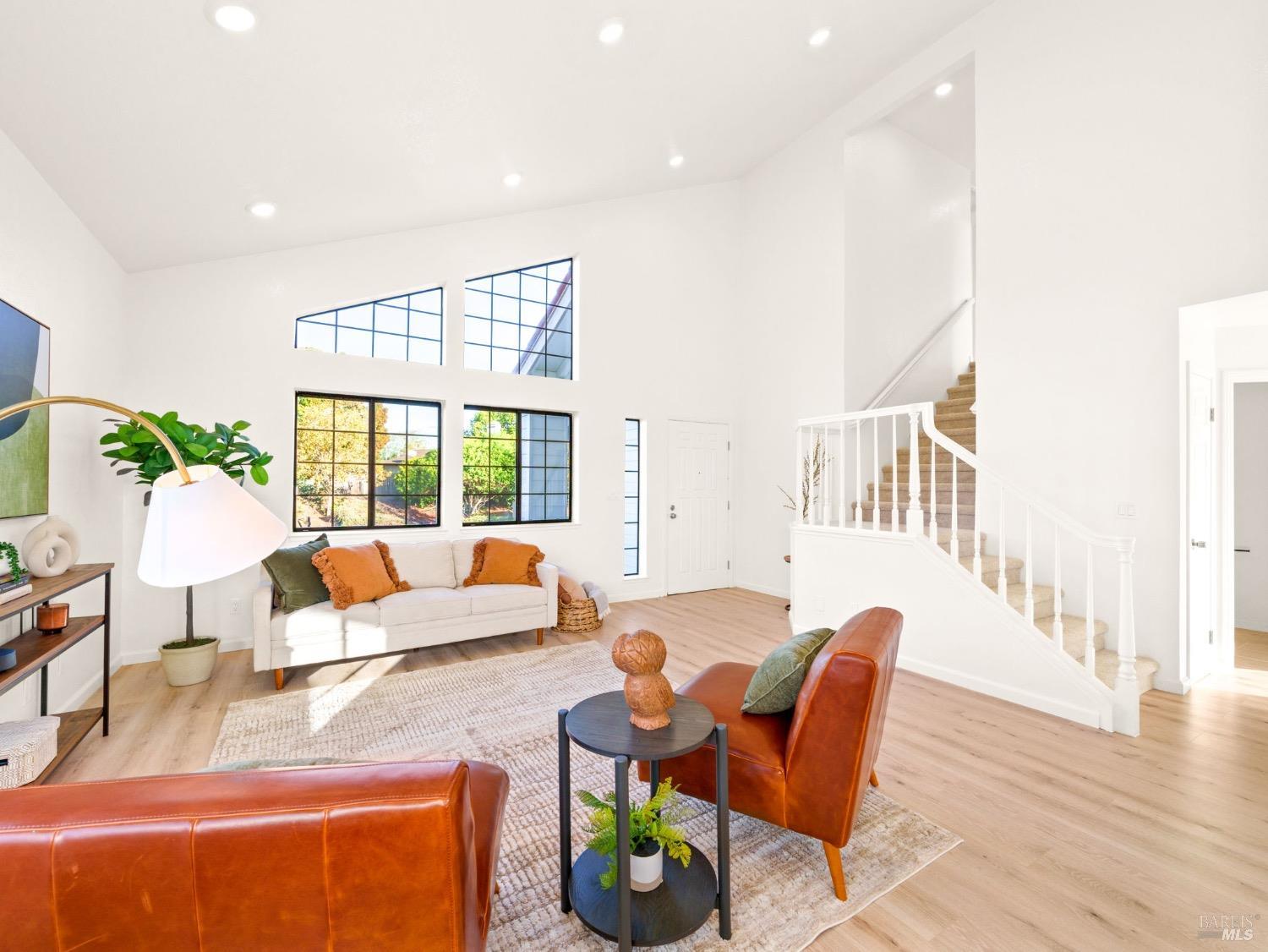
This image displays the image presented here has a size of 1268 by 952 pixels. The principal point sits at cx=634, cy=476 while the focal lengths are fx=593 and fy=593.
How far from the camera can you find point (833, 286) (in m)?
5.92

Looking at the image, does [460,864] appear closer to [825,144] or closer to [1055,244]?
[1055,244]

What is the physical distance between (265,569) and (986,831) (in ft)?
13.9

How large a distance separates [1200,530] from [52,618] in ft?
20.6

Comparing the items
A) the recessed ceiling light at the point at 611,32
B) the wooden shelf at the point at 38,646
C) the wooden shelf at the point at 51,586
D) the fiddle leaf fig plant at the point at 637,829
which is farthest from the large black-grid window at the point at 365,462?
the fiddle leaf fig plant at the point at 637,829

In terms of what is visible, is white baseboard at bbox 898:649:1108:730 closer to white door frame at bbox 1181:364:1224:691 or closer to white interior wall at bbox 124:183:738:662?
white door frame at bbox 1181:364:1224:691

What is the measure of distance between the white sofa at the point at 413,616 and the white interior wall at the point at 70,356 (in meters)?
0.90

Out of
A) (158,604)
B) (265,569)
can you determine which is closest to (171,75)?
(265,569)

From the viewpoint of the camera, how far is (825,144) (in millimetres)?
6004

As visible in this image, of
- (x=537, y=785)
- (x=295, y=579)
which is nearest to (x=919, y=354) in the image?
(x=537, y=785)

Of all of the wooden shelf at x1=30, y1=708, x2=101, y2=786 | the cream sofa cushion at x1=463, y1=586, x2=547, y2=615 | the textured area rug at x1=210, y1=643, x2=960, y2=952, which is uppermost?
the cream sofa cushion at x1=463, y1=586, x2=547, y2=615

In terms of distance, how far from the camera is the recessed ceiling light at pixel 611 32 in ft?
10.5

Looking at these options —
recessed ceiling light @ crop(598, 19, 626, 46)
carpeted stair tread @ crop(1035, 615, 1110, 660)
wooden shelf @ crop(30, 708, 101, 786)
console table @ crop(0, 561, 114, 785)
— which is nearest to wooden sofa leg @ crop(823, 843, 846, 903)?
carpeted stair tread @ crop(1035, 615, 1110, 660)

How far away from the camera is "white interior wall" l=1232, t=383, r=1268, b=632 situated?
15.2 feet

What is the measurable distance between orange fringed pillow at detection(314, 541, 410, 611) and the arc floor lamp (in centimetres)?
317
